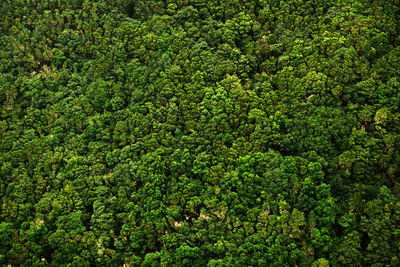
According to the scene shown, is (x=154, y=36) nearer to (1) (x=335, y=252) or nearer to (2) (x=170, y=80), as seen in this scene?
(2) (x=170, y=80)

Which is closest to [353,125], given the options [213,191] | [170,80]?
[213,191]

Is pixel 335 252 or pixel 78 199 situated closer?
pixel 335 252

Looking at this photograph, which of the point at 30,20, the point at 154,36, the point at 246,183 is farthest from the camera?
the point at 30,20

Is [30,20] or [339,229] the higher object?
[30,20]

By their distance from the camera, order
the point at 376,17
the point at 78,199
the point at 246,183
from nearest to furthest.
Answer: the point at 246,183 < the point at 78,199 < the point at 376,17

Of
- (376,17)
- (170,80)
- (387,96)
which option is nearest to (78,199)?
(170,80)

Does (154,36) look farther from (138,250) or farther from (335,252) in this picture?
(335,252)

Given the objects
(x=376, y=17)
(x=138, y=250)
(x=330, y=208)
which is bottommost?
(x=138, y=250)
